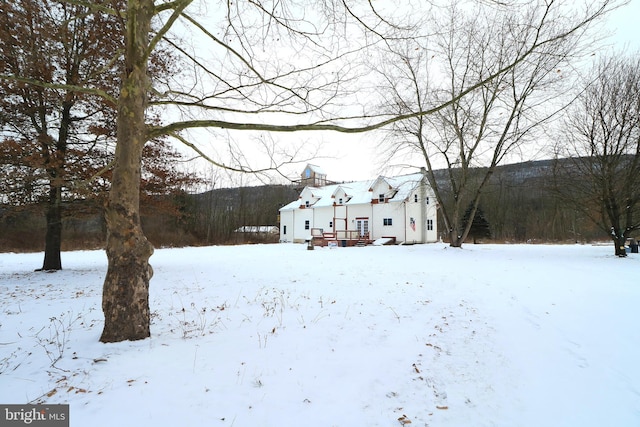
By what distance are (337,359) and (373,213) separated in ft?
84.1

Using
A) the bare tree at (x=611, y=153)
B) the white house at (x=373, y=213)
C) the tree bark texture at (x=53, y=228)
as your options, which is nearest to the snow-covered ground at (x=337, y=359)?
the tree bark texture at (x=53, y=228)

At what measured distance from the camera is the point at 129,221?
12.0ft

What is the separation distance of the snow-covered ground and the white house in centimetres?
1944

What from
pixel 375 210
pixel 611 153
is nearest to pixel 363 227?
pixel 375 210

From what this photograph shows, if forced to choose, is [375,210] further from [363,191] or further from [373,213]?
[363,191]

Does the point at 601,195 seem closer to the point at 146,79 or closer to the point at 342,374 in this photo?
the point at 342,374

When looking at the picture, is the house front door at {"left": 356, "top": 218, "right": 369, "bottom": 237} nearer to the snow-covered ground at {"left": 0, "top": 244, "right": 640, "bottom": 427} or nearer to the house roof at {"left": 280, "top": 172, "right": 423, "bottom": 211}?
the house roof at {"left": 280, "top": 172, "right": 423, "bottom": 211}

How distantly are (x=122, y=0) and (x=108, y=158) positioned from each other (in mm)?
4899

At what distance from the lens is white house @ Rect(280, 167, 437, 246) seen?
2694cm

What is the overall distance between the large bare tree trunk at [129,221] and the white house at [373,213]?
21659 mm

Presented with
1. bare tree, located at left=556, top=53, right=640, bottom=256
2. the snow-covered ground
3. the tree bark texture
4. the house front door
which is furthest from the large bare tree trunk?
the house front door

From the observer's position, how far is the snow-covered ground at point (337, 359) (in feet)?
8.55

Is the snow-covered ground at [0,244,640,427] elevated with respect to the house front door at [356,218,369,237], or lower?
lower

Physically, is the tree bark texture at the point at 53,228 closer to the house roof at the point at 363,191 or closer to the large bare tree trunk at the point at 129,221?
the large bare tree trunk at the point at 129,221
